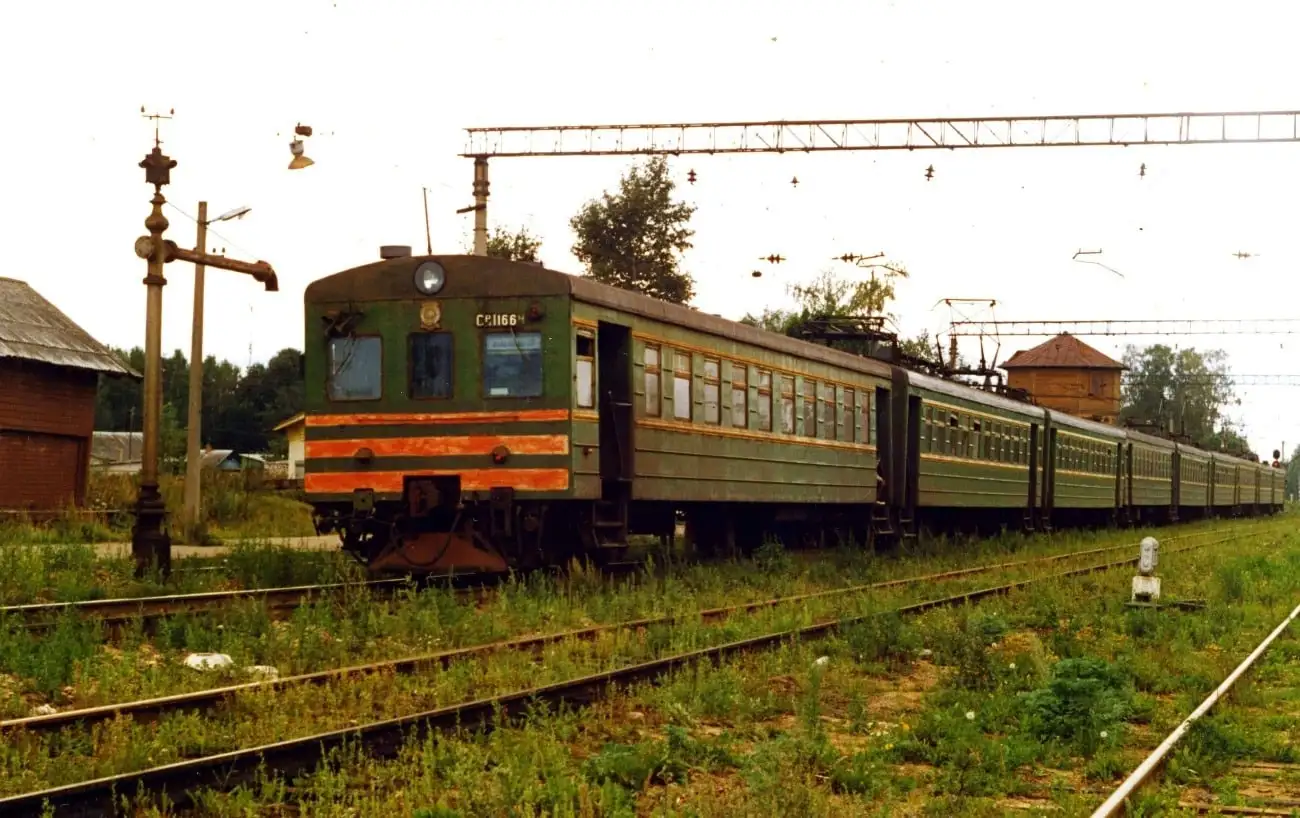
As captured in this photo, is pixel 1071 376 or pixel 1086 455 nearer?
pixel 1086 455

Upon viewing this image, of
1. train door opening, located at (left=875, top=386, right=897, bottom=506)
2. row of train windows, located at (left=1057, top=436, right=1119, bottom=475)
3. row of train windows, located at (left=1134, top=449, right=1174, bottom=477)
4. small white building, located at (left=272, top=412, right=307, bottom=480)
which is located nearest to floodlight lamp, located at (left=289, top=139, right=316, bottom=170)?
train door opening, located at (left=875, top=386, right=897, bottom=506)

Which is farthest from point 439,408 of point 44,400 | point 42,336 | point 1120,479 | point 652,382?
point 1120,479

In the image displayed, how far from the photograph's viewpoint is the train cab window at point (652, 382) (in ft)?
54.8

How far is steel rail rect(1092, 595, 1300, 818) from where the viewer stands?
681 cm

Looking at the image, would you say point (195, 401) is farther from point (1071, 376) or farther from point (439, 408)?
point (1071, 376)

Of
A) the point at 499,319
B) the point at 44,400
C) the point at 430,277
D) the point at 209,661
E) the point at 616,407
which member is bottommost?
the point at 209,661

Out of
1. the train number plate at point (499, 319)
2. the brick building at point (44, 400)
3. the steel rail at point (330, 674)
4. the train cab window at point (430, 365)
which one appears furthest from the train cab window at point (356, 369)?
the brick building at point (44, 400)

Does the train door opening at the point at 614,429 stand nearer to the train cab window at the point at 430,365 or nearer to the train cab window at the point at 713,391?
the train cab window at the point at 430,365

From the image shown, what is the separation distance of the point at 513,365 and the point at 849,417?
8.72 meters

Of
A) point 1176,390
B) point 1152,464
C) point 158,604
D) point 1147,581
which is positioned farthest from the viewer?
point 1176,390

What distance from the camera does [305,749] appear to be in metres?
7.25

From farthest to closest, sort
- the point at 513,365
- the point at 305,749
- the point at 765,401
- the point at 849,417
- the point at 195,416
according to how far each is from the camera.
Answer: the point at 195,416, the point at 849,417, the point at 765,401, the point at 513,365, the point at 305,749

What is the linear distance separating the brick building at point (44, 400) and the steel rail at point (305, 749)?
21.1 metres

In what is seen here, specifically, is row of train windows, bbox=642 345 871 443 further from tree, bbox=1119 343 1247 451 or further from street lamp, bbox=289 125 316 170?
tree, bbox=1119 343 1247 451
